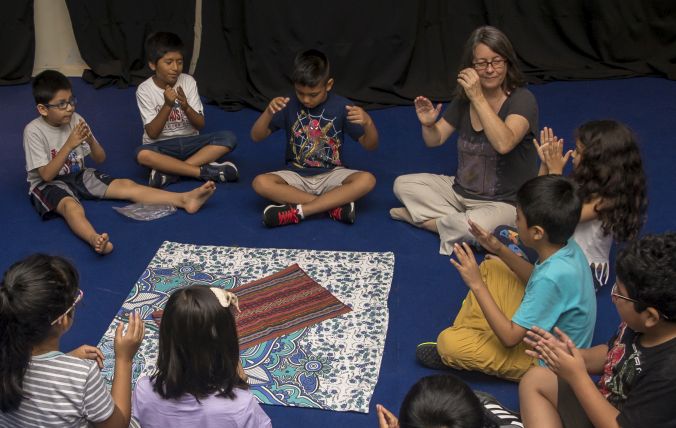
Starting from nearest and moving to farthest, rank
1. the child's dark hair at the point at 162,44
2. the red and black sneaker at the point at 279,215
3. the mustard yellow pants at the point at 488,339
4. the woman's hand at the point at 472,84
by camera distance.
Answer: the mustard yellow pants at the point at 488,339, the woman's hand at the point at 472,84, the red and black sneaker at the point at 279,215, the child's dark hair at the point at 162,44

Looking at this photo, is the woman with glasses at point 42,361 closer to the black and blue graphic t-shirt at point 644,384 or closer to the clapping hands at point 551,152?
the black and blue graphic t-shirt at point 644,384

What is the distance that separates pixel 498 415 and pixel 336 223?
5.45 ft

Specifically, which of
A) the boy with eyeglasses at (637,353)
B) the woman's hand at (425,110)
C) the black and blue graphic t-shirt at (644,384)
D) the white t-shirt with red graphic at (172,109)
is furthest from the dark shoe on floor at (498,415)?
the white t-shirt with red graphic at (172,109)

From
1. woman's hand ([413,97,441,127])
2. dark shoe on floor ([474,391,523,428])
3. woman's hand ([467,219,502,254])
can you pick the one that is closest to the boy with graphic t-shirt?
woman's hand ([413,97,441,127])

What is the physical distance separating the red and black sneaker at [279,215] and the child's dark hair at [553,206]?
57.2 inches

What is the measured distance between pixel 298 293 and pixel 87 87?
290 centimetres

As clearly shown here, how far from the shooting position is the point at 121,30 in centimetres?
524

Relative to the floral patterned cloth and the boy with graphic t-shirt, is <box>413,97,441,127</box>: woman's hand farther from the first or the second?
the floral patterned cloth

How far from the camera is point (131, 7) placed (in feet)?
17.0

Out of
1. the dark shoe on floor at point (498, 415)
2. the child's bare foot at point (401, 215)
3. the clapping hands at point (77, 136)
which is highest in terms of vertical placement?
the clapping hands at point (77, 136)

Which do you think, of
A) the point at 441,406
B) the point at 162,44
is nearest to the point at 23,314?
the point at 441,406

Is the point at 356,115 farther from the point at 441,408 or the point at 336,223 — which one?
the point at 441,408

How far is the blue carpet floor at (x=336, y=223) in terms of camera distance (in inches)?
114

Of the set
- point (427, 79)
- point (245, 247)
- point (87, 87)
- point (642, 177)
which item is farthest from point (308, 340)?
point (87, 87)
